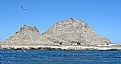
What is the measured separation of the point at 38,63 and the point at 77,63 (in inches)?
363

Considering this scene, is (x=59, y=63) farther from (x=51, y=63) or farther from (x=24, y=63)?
(x=24, y=63)

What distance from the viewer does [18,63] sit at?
338ft

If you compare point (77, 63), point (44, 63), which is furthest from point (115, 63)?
point (44, 63)

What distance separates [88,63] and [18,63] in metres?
16.8

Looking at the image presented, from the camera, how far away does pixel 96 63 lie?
107 m

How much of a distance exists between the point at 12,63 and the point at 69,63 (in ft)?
44.2

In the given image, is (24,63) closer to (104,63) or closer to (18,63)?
(18,63)

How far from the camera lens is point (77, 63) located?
4190 inches

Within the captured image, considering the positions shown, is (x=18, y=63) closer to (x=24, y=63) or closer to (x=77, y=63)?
(x=24, y=63)

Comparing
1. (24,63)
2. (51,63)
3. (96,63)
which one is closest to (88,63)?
(96,63)

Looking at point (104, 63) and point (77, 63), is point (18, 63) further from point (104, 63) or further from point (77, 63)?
point (104, 63)

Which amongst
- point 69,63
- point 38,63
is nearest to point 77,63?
point 69,63

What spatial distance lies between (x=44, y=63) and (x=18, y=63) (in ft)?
20.8

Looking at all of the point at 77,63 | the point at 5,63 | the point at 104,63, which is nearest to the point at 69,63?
the point at 77,63
